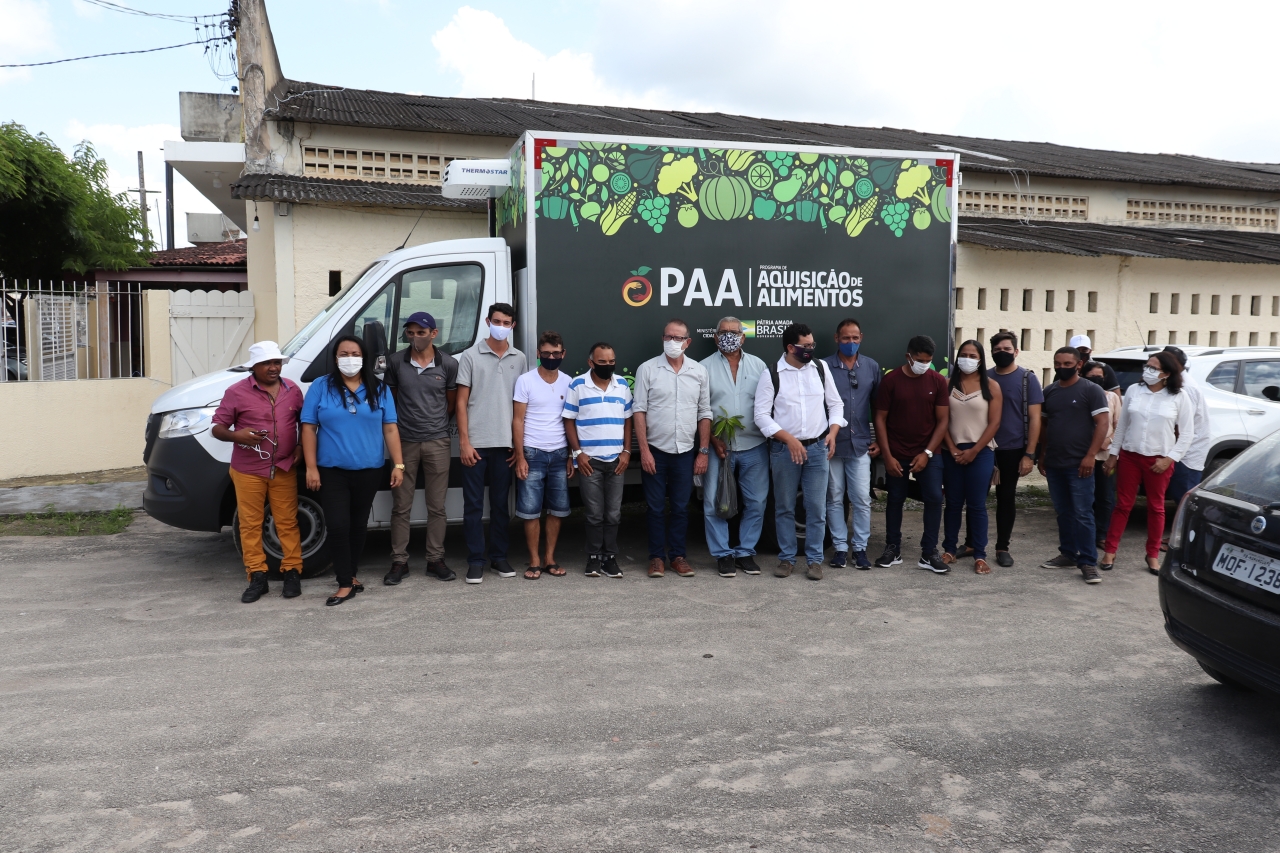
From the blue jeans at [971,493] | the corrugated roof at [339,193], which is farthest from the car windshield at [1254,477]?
the corrugated roof at [339,193]

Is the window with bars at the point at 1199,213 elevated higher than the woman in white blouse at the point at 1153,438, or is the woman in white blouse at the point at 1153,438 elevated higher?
the window with bars at the point at 1199,213

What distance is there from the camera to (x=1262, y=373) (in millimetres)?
8211

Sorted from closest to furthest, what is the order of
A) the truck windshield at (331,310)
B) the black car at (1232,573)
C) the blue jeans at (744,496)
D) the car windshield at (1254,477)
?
the black car at (1232,573) < the car windshield at (1254,477) < the truck windshield at (331,310) < the blue jeans at (744,496)

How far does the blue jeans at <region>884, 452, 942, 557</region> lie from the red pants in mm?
1343

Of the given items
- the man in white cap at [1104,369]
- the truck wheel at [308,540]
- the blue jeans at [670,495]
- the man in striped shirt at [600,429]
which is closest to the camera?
the truck wheel at [308,540]

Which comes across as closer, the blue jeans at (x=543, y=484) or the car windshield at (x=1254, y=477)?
the car windshield at (x=1254, y=477)

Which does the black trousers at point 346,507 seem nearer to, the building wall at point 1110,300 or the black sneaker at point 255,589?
the black sneaker at point 255,589

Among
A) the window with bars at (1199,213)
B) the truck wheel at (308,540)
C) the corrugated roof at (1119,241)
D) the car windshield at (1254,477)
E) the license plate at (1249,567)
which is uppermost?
the window with bars at (1199,213)

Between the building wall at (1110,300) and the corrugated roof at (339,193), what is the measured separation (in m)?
6.79

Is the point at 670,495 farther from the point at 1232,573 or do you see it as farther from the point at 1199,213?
the point at 1199,213

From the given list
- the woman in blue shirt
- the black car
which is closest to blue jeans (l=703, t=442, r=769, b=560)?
the woman in blue shirt

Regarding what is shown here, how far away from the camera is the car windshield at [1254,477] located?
4.05 meters

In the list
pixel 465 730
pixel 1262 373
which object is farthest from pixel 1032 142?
pixel 465 730

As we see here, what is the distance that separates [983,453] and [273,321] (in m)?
8.89
